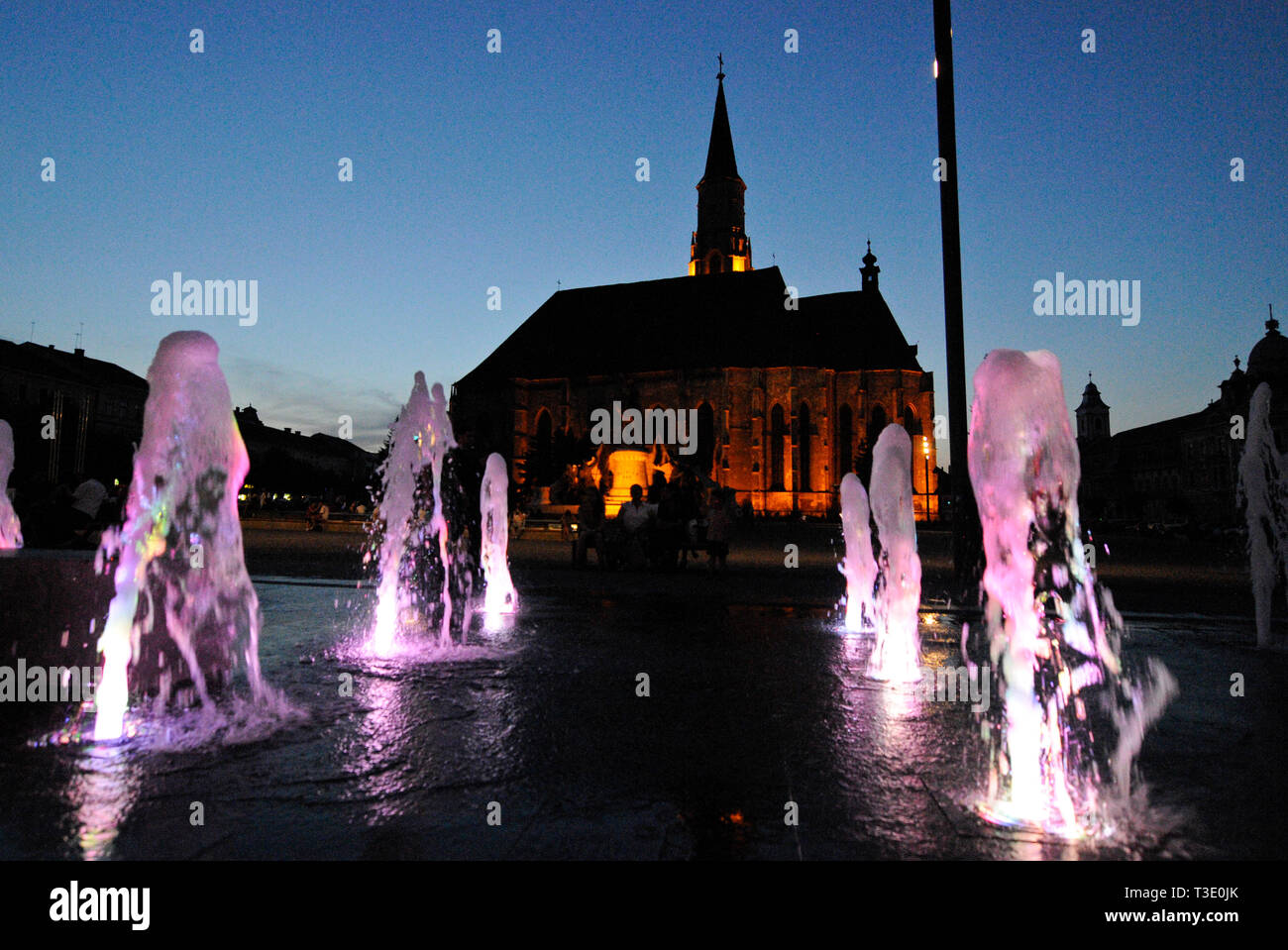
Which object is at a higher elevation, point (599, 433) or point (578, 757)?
point (599, 433)

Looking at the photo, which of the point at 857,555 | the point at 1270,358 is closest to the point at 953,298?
the point at 857,555

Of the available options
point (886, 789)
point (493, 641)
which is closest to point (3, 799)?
point (886, 789)

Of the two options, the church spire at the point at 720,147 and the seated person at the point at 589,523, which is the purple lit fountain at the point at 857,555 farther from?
the church spire at the point at 720,147

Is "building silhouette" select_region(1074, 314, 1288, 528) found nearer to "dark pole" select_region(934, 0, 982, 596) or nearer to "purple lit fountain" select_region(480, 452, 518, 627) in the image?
"dark pole" select_region(934, 0, 982, 596)

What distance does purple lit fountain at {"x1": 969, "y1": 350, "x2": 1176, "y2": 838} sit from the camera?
8.71 feet

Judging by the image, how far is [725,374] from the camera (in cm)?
5041

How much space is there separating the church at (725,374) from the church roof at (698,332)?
4.3 inches

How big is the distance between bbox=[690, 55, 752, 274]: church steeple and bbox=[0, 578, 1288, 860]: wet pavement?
55.5 m

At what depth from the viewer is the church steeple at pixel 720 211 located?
56.3 meters

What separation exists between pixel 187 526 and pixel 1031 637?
4.41m

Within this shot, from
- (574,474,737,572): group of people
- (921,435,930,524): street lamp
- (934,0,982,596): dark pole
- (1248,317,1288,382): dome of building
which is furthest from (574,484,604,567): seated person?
(1248,317,1288,382): dome of building
